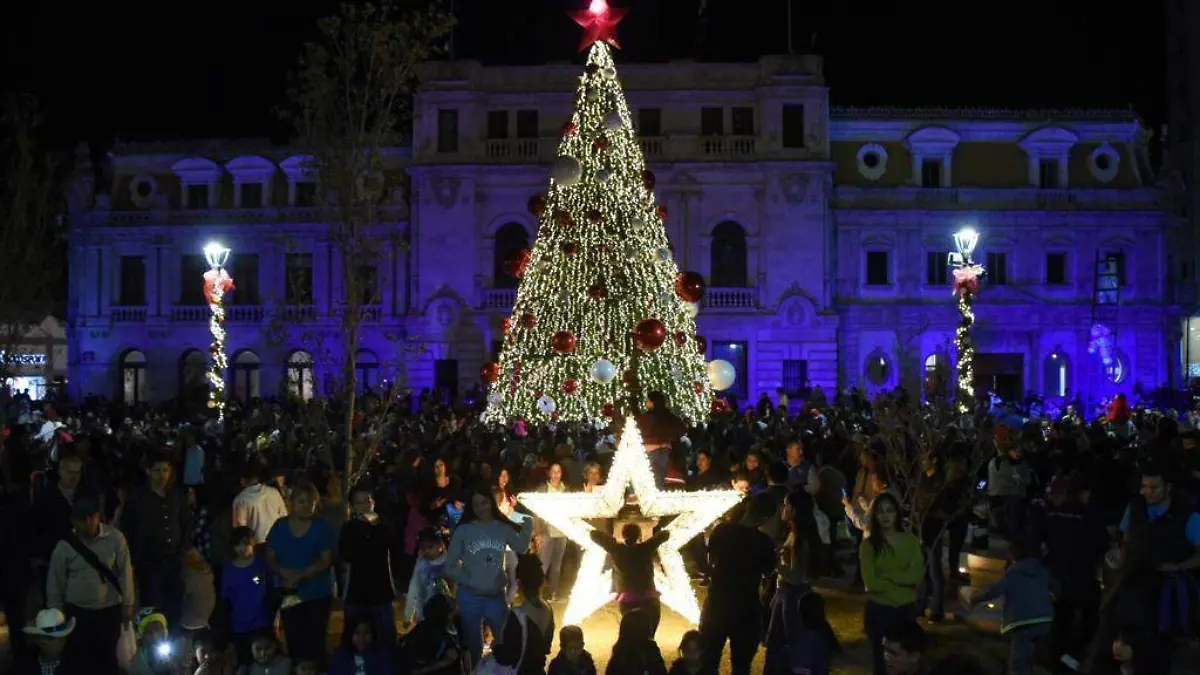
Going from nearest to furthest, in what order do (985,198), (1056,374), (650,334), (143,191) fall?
1. (650,334)
2. (1056,374)
3. (985,198)
4. (143,191)

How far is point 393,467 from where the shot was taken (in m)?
15.3

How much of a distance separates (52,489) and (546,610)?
3989 millimetres

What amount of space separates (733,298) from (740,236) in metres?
1.99

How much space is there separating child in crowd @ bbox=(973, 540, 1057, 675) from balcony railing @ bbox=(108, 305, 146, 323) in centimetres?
3665

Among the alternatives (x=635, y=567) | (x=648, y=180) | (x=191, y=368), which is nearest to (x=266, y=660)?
(x=635, y=567)

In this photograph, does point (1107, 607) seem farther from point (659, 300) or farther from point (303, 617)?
point (659, 300)

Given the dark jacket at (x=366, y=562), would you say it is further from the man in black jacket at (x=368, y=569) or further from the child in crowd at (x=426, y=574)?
the child in crowd at (x=426, y=574)

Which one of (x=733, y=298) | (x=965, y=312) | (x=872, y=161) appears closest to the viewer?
(x=965, y=312)

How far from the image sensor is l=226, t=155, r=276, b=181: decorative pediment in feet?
134

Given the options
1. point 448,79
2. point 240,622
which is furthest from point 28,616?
point 448,79

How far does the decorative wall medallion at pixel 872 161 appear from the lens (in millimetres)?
39719

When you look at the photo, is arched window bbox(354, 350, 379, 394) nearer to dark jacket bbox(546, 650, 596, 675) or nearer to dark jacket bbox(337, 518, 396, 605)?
dark jacket bbox(337, 518, 396, 605)

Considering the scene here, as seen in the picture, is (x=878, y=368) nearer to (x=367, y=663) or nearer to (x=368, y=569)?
(x=368, y=569)

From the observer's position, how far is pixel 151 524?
10.6 meters
